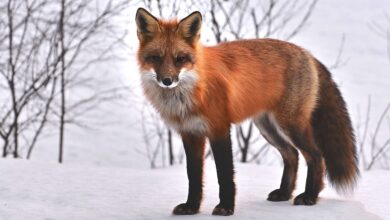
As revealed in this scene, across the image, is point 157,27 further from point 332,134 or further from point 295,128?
point 332,134

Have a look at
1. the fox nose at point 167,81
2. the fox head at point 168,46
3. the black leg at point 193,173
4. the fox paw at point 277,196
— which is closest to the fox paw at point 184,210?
the black leg at point 193,173

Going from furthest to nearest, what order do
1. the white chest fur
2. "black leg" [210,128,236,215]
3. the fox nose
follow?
"black leg" [210,128,236,215]
the white chest fur
the fox nose

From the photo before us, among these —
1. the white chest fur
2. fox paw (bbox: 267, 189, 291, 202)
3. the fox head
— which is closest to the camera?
the fox head

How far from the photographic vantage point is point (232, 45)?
483cm

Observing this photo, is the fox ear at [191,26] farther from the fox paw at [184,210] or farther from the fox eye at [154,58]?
the fox paw at [184,210]

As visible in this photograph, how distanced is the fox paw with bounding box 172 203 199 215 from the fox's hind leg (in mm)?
865

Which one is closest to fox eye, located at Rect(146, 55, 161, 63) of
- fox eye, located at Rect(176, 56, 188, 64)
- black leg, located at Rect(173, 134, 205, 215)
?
fox eye, located at Rect(176, 56, 188, 64)

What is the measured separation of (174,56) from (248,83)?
0.82 m

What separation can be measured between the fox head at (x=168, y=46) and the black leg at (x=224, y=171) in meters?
0.50

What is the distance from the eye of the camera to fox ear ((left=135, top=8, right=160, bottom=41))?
415 centimetres

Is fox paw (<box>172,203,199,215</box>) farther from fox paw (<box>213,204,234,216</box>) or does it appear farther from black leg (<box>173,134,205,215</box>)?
fox paw (<box>213,204,234,216</box>)

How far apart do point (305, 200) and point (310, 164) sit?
29cm

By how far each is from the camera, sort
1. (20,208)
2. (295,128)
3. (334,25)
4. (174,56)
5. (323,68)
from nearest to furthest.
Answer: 1. (174,56)
2. (20,208)
3. (295,128)
4. (323,68)
5. (334,25)

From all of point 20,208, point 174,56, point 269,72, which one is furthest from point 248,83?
point 20,208
